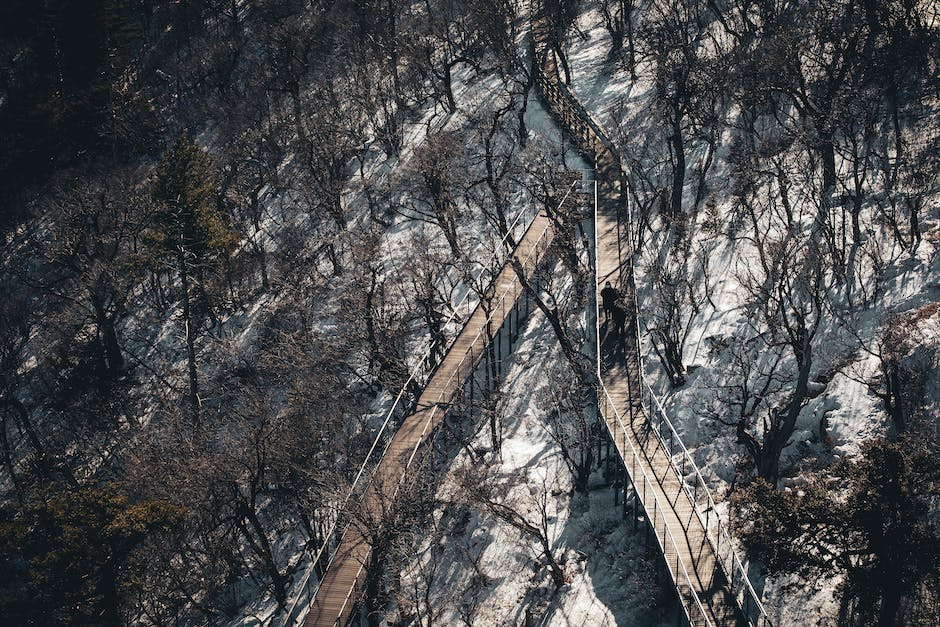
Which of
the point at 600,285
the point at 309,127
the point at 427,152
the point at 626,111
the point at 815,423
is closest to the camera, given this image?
the point at 815,423

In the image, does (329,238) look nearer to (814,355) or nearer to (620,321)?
(620,321)

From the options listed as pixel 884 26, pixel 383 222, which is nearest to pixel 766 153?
pixel 884 26

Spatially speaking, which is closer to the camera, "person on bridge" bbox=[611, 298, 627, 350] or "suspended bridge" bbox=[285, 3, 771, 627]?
"suspended bridge" bbox=[285, 3, 771, 627]

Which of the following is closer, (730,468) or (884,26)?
(730,468)

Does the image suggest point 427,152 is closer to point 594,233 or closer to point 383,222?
Answer: point 383,222

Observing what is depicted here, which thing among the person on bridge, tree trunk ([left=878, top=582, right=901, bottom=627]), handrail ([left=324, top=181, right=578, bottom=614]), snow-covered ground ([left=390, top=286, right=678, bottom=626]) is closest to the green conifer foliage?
handrail ([left=324, top=181, right=578, bottom=614])

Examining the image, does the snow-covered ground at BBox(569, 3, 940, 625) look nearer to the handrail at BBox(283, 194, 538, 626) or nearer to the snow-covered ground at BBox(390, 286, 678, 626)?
the snow-covered ground at BBox(390, 286, 678, 626)

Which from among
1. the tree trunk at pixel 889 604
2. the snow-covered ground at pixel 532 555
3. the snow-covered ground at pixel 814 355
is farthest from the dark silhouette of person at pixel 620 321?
the tree trunk at pixel 889 604
